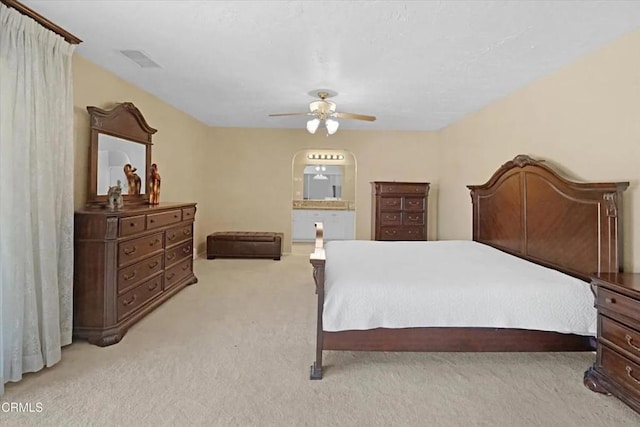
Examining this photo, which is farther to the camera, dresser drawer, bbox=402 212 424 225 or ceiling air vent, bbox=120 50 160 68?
dresser drawer, bbox=402 212 424 225

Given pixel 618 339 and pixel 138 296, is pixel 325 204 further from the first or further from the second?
pixel 618 339

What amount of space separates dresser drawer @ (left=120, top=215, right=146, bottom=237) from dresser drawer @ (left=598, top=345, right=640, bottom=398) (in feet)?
11.8

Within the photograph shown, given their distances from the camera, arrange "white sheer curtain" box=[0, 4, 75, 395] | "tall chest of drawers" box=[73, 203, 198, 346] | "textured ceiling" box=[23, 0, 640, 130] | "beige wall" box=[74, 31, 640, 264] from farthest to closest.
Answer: "tall chest of drawers" box=[73, 203, 198, 346] < "beige wall" box=[74, 31, 640, 264] < "textured ceiling" box=[23, 0, 640, 130] < "white sheer curtain" box=[0, 4, 75, 395]

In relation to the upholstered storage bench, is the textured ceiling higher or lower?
higher

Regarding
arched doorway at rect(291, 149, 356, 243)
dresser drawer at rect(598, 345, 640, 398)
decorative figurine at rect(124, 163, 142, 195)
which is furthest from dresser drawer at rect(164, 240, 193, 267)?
arched doorway at rect(291, 149, 356, 243)

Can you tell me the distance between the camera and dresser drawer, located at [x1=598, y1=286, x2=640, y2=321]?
79.5 inches

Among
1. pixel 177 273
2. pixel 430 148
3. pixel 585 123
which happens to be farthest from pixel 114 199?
pixel 430 148

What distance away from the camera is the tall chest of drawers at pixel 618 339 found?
199 centimetres

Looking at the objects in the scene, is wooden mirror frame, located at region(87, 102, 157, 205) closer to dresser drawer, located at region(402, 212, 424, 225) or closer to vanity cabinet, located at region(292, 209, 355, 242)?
dresser drawer, located at region(402, 212, 424, 225)

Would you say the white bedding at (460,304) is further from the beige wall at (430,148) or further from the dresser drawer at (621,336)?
the beige wall at (430,148)

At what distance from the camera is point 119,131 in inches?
149

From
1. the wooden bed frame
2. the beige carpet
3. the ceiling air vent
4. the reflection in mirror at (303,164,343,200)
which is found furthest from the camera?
the reflection in mirror at (303,164,343,200)

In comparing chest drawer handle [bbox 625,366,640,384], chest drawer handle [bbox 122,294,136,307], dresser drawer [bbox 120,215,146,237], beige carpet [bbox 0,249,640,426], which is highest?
dresser drawer [bbox 120,215,146,237]

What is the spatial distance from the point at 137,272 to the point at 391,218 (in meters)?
4.21
